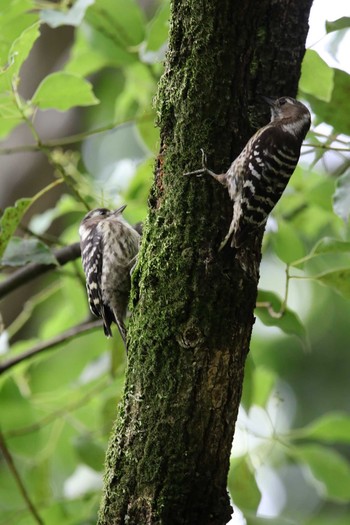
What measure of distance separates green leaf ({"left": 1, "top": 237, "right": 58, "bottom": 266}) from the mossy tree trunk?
72 cm

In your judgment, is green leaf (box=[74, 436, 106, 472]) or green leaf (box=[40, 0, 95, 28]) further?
green leaf (box=[74, 436, 106, 472])

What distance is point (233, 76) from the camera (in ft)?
8.23

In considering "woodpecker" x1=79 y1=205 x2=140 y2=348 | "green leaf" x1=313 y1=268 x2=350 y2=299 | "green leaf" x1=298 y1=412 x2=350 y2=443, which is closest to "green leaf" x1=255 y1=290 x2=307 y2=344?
"green leaf" x1=313 y1=268 x2=350 y2=299

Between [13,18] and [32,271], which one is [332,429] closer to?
[32,271]

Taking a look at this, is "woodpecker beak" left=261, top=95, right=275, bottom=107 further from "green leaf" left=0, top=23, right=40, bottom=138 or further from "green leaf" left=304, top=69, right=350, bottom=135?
"green leaf" left=0, top=23, right=40, bottom=138

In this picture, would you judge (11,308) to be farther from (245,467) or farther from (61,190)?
(245,467)

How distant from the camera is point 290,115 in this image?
3117 mm

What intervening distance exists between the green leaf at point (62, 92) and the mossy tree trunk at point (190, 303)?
1.87 ft

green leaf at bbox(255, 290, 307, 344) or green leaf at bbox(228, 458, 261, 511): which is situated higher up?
green leaf at bbox(255, 290, 307, 344)

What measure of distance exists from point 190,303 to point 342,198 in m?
0.68

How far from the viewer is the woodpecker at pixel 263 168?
2488 mm

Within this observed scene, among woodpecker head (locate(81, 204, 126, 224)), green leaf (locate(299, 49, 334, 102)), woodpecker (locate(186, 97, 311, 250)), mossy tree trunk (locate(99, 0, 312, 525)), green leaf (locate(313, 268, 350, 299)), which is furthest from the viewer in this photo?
woodpecker head (locate(81, 204, 126, 224))

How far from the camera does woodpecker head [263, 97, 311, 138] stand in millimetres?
2830

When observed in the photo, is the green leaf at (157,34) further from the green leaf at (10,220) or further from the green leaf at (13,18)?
the green leaf at (10,220)
